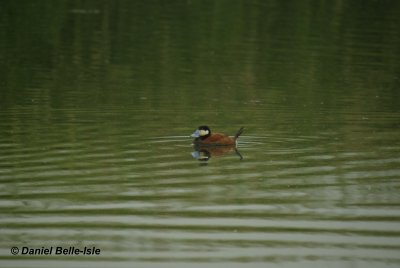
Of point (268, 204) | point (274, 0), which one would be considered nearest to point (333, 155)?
point (268, 204)

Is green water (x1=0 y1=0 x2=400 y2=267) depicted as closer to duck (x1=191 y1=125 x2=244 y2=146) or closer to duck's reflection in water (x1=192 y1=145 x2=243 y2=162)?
duck's reflection in water (x1=192 y1=145 x2=243 y2=162)

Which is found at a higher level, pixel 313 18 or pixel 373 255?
pixel 373 255

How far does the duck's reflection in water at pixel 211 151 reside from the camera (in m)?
15.4

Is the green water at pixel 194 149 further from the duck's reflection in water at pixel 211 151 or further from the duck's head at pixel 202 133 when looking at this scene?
the duck's head at pixel 202 133

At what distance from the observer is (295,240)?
35.6 feet

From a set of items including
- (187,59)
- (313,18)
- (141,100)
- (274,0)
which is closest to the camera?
(141,100)

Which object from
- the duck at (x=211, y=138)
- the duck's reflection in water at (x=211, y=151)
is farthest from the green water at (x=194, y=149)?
the duck at (x=211, y=138)

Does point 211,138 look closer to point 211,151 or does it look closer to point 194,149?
point 211,151

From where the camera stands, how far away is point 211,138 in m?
16.0

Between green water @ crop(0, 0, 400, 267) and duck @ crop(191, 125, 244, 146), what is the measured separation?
0.89 ft

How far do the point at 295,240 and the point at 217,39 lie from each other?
20102 millimetres

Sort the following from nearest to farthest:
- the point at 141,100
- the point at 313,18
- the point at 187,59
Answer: the point at 141,100 < the point at 187,59 < the point at 313,18

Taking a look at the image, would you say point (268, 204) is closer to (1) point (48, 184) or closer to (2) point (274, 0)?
(1) point (48, 184)

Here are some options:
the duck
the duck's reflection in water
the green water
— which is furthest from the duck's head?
the green water
